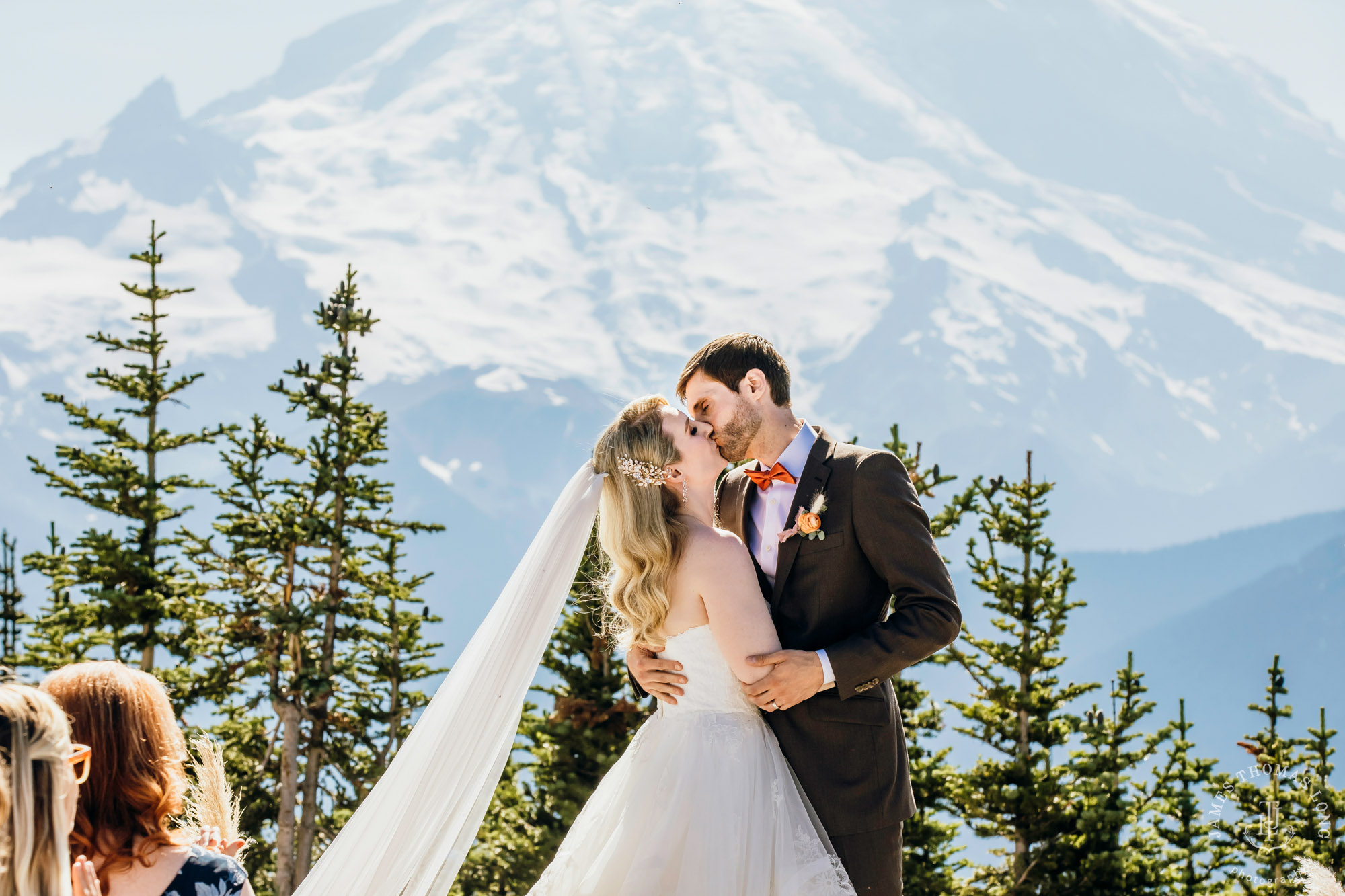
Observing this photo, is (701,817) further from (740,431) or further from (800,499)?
(740,431)

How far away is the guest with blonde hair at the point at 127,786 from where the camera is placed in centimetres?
269

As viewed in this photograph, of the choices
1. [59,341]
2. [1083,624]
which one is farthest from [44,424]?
[1083,624]

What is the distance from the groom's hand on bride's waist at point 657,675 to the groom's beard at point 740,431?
33.6 inches

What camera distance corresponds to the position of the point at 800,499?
4.04 m

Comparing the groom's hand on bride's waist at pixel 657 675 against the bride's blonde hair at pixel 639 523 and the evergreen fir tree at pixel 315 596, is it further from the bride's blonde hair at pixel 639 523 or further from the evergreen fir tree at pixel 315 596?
the evergreen fir tree at pixel 315 596

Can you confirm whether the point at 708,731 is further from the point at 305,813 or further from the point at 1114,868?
the point at 305,813

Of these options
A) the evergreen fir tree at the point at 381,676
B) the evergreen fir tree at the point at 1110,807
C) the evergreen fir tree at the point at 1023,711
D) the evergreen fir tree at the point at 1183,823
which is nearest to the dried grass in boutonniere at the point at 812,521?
the evergreen fir tree at the point at 1023,711

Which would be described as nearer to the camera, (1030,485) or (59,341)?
(1030,485)

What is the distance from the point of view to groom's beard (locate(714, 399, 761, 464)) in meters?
4.24

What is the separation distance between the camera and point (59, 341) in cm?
11675

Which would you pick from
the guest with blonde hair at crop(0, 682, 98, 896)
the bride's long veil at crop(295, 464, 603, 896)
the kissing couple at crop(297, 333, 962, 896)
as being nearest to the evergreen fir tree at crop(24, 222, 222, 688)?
the bride's long veil at crop(295, 464, 603, 896)

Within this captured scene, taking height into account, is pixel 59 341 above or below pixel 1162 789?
above

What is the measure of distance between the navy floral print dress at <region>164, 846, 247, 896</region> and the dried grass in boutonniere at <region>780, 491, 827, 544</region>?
84.8 inches

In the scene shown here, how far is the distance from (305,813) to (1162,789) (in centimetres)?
1108
